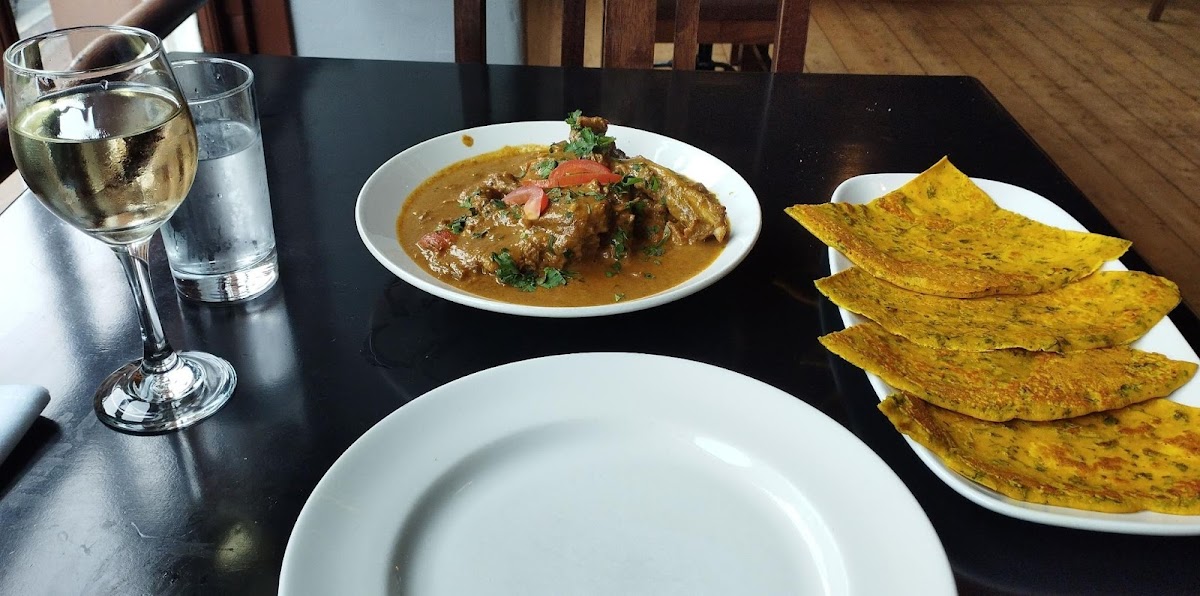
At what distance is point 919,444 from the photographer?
86cm

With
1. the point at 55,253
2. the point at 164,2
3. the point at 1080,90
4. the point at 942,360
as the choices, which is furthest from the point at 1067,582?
the point at 1080,90

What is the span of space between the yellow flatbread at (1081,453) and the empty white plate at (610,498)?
10 centimetres

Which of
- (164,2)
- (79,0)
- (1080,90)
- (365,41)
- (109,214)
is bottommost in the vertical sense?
(1080,90)

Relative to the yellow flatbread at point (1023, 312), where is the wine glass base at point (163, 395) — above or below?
below

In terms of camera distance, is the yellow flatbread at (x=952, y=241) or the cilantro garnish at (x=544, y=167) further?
the cilantro garnish at (x=544, y=167)

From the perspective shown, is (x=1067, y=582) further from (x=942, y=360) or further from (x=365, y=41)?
(x=365, y=41)

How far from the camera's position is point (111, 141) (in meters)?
0.82

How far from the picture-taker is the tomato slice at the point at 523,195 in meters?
1.31

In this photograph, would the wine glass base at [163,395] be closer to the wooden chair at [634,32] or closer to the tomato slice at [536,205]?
the tomato slice at [536,205]

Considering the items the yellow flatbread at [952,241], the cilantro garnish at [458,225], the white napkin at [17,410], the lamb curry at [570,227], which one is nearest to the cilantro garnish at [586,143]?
the lamb curry at [570,227]

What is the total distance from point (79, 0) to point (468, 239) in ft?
7.60

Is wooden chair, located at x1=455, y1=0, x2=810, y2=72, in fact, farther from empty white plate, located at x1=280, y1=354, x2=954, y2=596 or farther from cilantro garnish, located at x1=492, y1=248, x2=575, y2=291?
empty white plate, located at x1=280, y1=354, x2=954, y2=596

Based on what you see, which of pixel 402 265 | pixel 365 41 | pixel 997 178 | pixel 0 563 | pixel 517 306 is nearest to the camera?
pixel 0 563

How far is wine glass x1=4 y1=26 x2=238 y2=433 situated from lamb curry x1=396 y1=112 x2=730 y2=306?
0.39m
